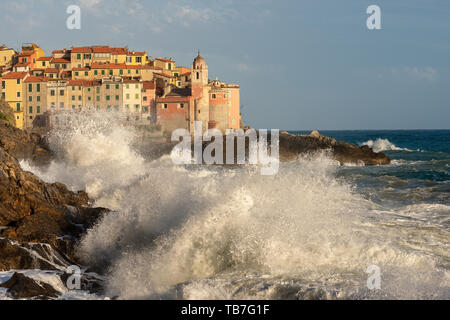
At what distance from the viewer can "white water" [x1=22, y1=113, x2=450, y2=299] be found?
27.6ft

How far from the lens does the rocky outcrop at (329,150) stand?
40062 mm

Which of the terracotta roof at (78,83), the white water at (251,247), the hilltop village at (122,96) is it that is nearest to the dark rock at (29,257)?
the white water at (251,247)

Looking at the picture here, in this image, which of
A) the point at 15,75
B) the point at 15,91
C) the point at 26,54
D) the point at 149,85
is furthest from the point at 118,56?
the point at 15,91

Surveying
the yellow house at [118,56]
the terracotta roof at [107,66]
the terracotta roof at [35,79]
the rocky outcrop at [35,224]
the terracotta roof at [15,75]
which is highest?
the yellow house at [118,56]

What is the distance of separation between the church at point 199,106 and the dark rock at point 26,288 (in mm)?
43148

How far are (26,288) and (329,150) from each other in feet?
120

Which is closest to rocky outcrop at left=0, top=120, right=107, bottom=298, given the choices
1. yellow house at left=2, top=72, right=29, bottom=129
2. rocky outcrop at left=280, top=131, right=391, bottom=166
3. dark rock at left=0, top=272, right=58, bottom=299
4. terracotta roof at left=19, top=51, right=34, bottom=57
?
dark rock at left=0, top=272, right=58, bottom=299

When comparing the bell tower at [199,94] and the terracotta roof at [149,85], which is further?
the terracotta roof at [149,85]

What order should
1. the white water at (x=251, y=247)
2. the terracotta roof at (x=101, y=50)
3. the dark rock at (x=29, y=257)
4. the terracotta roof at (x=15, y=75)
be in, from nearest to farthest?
the white water at (x=251, y=247)
the dark rock at (x=29, y=257)
the terracotta roof at (x=15, y=75)
the terracotta roof at (x=101, y=50)

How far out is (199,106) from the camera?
51.8 m

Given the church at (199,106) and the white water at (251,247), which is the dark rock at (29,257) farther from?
the church at (199,106)

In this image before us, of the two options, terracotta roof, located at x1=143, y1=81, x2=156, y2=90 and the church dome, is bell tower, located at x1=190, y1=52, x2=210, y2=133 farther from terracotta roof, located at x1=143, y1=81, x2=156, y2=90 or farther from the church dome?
terracotta roof, located at x1=143, y1=81, x2=156, y2=90

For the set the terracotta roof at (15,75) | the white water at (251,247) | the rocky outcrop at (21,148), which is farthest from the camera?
the terracotta roof at (15,75)
